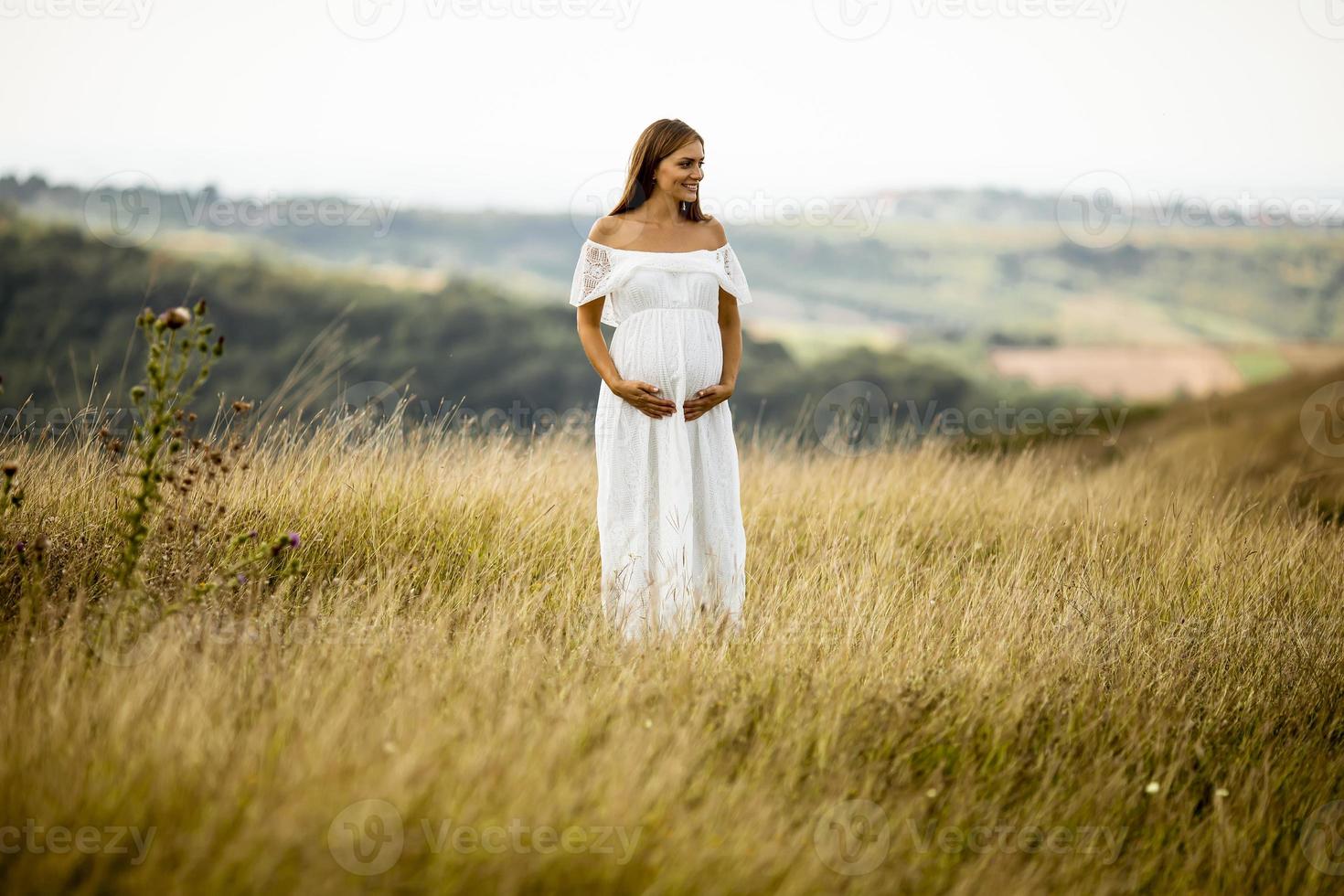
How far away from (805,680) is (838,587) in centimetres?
89

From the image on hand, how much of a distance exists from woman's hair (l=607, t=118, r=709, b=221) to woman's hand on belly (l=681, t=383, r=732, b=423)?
75 cm

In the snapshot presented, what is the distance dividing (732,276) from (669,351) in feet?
1.78

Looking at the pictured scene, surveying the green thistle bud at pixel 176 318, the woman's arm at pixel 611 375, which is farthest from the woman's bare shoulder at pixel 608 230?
the green thistle bud at pixel 176 318

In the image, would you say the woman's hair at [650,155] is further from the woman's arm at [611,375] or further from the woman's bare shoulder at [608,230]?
the woman's arm at [611,375]

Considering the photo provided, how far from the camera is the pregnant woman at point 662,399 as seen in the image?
12.5ft

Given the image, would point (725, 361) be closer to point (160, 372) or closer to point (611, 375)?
point (611, 375)

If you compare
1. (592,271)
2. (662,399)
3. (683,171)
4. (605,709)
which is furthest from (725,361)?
(605,709)

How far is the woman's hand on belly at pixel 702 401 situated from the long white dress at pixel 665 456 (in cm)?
3

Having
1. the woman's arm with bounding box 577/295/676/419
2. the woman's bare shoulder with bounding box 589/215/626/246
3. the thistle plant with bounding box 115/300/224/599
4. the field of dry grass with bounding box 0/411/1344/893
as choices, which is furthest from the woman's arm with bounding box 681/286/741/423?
the thistle plant with bounding box 115/300/224/599

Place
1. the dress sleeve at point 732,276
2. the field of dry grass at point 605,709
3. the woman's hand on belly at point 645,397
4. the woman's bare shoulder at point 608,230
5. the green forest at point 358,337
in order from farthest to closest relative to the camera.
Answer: the green forest at point 358,337 → the dress sleeve at point 732,276 → the woman's bare shoulder at point 608,230 → the woman's hand on belly at point 645,397 → the field of dry grass at point 605,709

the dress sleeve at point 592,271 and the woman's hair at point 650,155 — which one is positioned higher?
the woman's hair at point 650,155

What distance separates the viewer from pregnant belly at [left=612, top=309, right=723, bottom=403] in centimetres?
381

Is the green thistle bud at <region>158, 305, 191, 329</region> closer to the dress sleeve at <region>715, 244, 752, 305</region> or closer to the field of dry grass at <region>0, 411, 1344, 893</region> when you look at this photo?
the field of dry grass at <region>0, 411, 1344, 893</region>

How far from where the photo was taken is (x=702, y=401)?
385 cm
